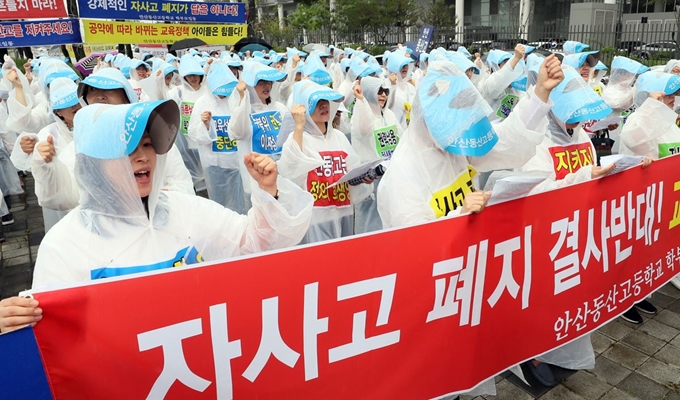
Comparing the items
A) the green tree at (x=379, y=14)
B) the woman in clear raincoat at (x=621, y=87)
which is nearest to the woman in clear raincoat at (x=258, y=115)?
the woman in clear raincoat at (x=621, y=87)

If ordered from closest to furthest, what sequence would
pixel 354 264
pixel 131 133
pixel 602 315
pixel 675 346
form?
pixel 131 133, pixel 354 264, pixel 602 315, pixel 675 346

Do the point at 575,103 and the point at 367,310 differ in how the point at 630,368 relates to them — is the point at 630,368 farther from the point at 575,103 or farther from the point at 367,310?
the point at 367,310

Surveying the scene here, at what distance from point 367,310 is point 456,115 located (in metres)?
1.12

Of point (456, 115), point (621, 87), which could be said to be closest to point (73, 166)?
point (456, 115)

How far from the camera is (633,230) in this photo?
3004 millimetres

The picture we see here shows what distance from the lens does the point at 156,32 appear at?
15141 millimetres

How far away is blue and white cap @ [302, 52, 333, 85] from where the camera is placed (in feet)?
22.6

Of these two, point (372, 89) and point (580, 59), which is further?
point (580, 59)

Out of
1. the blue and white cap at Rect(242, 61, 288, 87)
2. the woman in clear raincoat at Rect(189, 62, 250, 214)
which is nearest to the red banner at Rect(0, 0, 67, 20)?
the woman in clear raincoat at Rect(189, 62, 250, 214)

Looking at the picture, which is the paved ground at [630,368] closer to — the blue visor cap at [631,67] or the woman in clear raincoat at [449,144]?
the woman in clear raincoat at [449,144]

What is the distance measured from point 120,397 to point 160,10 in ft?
49.8

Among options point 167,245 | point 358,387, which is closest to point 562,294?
point 358,387

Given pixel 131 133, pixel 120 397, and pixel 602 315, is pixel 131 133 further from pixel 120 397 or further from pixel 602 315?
pixel 602 315

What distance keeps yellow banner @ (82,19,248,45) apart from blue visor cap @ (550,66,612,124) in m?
13.3
